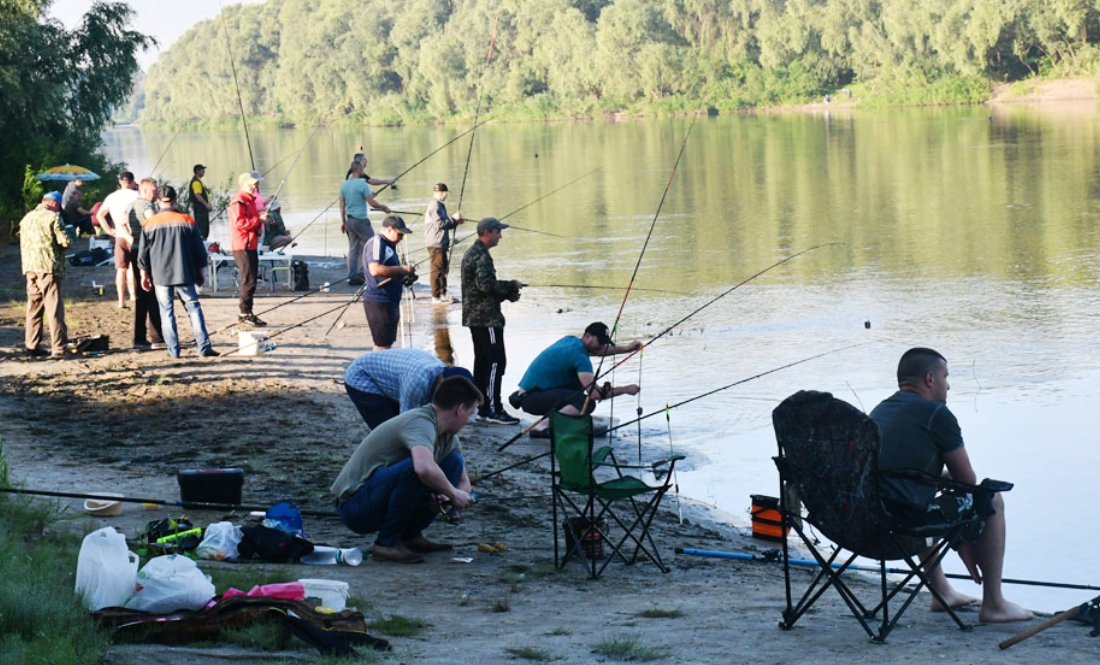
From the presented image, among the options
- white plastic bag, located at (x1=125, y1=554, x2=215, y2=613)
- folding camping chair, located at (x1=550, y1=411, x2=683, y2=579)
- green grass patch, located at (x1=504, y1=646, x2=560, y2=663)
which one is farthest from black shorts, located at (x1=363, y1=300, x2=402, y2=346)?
green grass patch, located at (x1=504, y1=646, x2=560, y2=663)

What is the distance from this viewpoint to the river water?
9.12 meters

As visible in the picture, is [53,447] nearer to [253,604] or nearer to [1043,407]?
[253,604]

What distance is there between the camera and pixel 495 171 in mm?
37750

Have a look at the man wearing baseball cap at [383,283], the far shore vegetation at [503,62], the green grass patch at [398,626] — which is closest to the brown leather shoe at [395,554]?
the green grass patch at [398,626]

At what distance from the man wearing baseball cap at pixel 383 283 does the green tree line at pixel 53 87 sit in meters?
12.2

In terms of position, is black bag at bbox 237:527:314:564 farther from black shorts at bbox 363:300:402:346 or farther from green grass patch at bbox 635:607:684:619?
black shorts at bbox 363:300:402:346

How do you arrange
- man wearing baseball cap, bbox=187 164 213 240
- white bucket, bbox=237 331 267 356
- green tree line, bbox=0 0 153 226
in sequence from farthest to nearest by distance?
green tree line, bbox=0 0 153 226 → man wearing baseball cap, bbox=187 164 213 240 → white bucket, bbox=237 331 267 356

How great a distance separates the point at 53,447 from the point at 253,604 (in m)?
4.31

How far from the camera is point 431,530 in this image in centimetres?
687

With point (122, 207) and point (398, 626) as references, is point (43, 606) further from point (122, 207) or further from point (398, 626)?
point (122, 207)

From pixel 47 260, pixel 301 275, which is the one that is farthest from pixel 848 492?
pixel 301 275

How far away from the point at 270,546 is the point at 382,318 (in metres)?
4.60

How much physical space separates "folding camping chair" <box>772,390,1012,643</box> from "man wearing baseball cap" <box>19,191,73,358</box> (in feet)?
25.6

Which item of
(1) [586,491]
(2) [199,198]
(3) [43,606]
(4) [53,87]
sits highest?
(4) [53,87]
